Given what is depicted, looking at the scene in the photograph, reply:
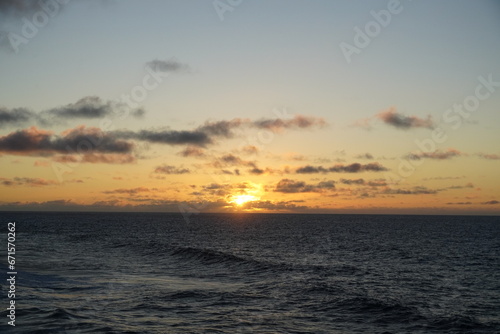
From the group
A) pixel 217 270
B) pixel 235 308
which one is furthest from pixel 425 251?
pixel 235 308

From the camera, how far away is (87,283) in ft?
124

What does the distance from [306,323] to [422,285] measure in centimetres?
1881

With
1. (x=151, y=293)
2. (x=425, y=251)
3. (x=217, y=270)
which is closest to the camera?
(x=151, y=293)

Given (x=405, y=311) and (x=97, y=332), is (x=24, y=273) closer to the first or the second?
(x=97, y=332)

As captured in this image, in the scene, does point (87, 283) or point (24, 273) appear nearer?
point (87, 283)

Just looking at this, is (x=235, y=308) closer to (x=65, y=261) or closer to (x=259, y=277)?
(x=259, y=277)

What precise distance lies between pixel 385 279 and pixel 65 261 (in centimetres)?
3716

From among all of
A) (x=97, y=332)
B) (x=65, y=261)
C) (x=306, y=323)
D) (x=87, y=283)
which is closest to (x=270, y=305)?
(x=306, y=323)

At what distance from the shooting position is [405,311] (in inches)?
1196

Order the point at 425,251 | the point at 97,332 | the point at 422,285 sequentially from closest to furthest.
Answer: the point at 97,332 → the point at 422,285 → the point at 425,251

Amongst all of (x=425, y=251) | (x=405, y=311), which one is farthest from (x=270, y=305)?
(x=425, y=251)

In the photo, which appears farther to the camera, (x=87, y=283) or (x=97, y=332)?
(x=87, y=283)

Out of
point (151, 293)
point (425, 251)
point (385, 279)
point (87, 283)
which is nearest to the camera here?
point (151, 293)

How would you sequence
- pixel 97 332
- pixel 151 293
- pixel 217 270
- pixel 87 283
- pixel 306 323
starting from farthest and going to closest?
pixel 217 270, pixel 87 283, pixel 151 293, pixel 306 323, pixel 97 332
